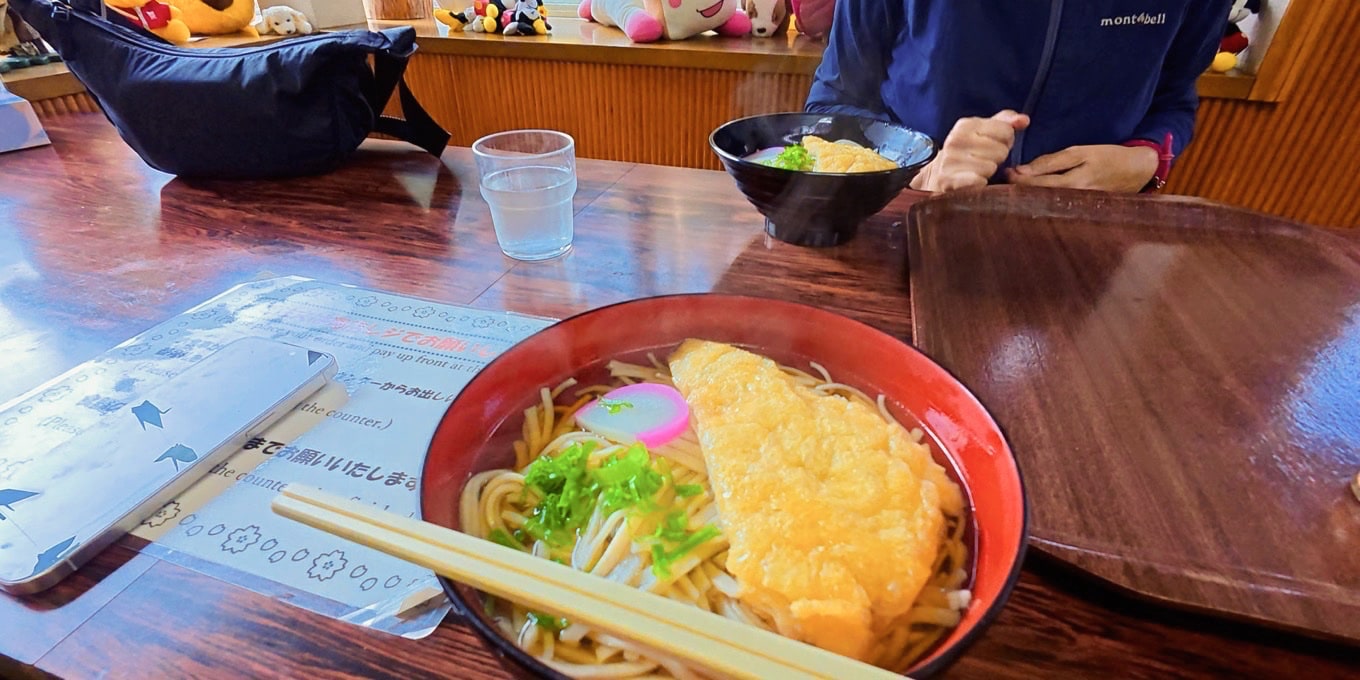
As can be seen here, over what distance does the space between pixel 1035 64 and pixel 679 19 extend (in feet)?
6.39

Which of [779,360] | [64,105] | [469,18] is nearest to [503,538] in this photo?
[779,360]

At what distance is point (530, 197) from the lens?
3.79 feet

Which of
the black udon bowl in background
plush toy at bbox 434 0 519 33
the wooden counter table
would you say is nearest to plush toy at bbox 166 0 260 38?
plush toy at bbox 434 0 519 33

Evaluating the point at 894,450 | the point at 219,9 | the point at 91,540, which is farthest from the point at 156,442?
the point at 219,9

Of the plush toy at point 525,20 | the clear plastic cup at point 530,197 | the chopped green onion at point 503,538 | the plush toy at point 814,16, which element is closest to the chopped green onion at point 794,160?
the clear plastic cup at point 530,197

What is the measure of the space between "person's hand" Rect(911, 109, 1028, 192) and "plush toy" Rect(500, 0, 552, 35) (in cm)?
273

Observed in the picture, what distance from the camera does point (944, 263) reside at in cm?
105

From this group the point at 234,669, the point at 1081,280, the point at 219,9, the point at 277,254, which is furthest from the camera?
the point at 219,9

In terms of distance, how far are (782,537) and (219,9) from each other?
13.2ft

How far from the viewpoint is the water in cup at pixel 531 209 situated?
1148 millimetres

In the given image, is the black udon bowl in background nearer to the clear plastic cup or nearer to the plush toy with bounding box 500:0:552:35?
the clear plastic cup

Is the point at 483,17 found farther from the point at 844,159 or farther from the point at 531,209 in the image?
the point at 844,159

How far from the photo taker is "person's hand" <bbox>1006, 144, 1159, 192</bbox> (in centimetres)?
143

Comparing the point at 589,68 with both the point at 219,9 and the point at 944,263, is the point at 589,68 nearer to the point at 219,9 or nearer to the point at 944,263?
the point at 219,9
